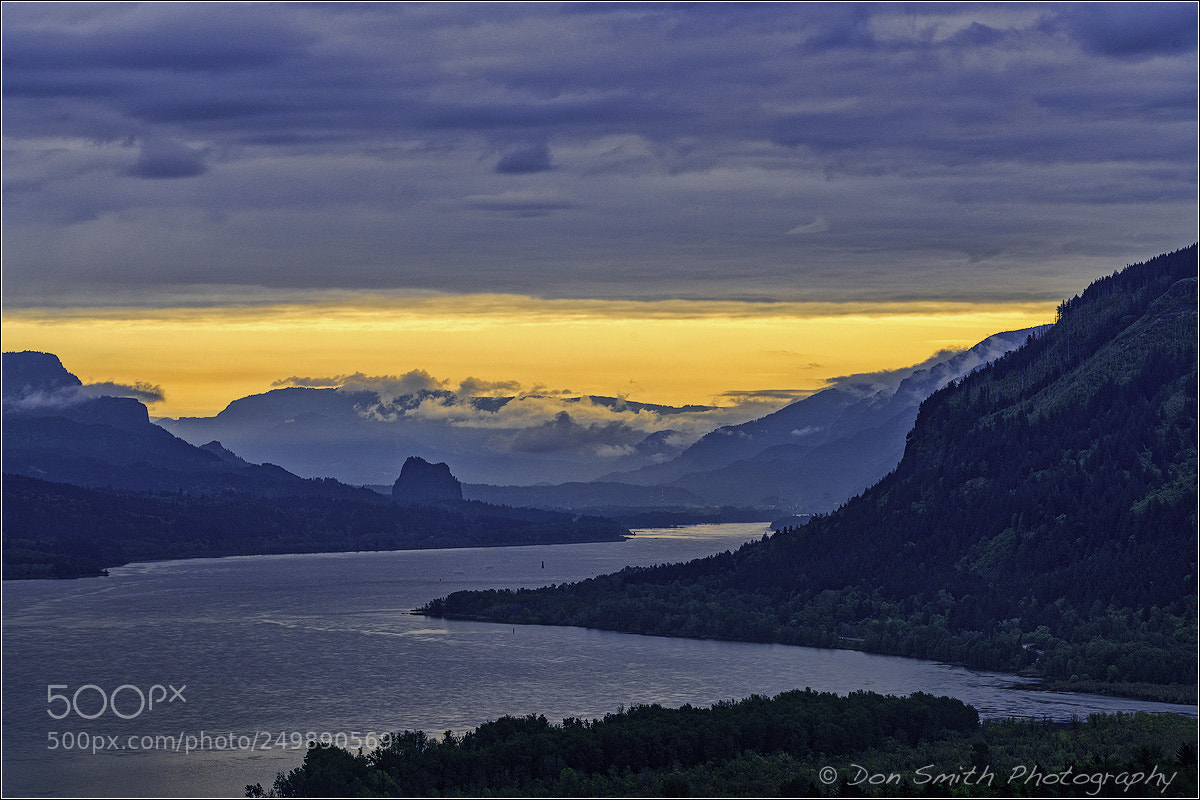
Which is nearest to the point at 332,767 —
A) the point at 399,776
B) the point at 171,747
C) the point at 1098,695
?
the point at 399,776

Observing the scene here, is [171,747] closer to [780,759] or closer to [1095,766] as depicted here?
[780,759]

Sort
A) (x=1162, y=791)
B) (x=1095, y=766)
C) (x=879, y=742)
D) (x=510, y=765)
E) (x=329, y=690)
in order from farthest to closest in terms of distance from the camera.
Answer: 1. (x=329, y=690)
2. (x=879, y=742)
3. (x=510, y=765)
4. (x=1095, y=766)
5. (x=1162, y=791)

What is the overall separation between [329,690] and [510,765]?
66.3 metres

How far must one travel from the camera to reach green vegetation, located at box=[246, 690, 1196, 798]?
121m

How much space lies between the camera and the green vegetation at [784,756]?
121 meters

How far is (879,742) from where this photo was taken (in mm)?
146125

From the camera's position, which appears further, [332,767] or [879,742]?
[879,742]

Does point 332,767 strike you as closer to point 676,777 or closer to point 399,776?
point 399,776

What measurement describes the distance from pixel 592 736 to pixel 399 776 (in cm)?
1950

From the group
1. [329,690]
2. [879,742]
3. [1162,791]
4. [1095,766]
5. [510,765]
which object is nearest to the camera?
[1162,791]

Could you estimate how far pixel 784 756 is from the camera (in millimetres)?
136125

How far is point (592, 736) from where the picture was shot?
13625 centimetres

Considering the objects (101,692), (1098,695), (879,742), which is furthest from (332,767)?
(1098,695)

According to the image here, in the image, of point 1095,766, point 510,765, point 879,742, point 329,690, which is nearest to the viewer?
point 1095,766
